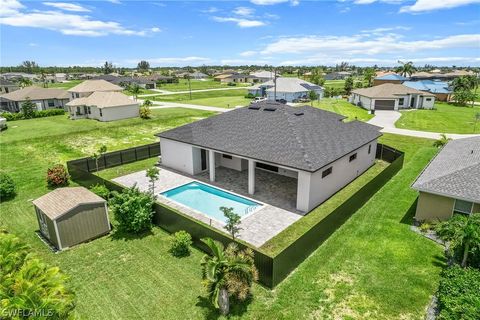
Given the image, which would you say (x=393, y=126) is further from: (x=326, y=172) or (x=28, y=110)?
(x=28, y=110)

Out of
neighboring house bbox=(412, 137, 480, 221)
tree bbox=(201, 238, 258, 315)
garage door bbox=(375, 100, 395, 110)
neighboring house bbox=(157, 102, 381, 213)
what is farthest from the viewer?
garage door bbox=(375, 100, 395, 110)

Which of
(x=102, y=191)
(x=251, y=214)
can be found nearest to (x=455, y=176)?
(x=251, y=214)

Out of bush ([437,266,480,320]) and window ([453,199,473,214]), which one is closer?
bush ([437,266,480,320])

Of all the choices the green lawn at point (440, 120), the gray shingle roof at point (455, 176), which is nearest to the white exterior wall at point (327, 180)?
the gray shingle roof at point (455, 176)

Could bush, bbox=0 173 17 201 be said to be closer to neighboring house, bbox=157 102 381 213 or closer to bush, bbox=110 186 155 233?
bush, bbox=110 186 155 233

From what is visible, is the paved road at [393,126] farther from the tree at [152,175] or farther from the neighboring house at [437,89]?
the tree at [152,175]

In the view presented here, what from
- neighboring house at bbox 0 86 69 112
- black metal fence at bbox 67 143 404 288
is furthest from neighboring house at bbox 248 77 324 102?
black metal fence at bbox 67 143 404 288

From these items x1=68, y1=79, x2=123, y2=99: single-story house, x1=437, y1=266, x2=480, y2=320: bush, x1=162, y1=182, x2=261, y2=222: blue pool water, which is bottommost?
x1=162, y1=182, x2=261, y2=222: blue pool water
